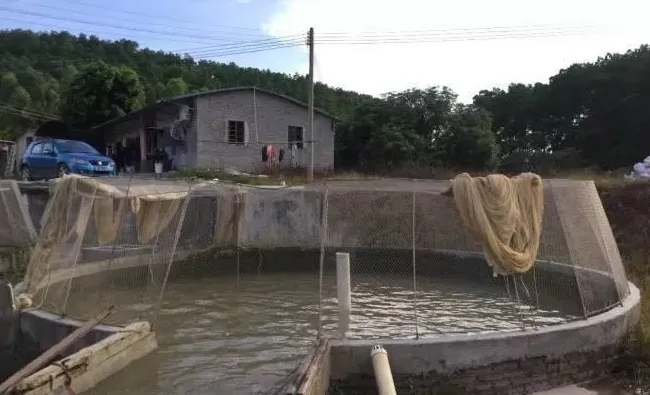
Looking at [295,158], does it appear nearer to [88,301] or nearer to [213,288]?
[213,288]

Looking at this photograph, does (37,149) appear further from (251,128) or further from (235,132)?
(251,128)

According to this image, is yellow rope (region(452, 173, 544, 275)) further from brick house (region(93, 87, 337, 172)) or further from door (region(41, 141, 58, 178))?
brick house (region(93, 87, 337, 172))

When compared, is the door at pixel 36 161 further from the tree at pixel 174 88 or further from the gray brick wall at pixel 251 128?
the tree at pixel 174 88

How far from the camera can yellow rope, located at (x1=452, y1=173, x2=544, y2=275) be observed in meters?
8.16

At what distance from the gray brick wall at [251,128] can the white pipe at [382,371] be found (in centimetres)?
1922

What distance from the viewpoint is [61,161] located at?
19.3 metres

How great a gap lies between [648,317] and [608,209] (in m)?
7.95

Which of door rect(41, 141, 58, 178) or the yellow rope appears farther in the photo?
door rect(41, 141, 58, 178)

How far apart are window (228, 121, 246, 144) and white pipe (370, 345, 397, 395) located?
65.8 feet

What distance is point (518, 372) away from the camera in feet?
24.6

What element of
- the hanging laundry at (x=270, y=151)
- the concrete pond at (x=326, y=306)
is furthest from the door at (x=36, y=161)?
the hanging laundry at (x=270, y=151)

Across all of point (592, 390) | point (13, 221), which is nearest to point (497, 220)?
point (592, 390)

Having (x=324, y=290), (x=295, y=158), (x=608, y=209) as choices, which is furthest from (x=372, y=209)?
(x=295, y=158)

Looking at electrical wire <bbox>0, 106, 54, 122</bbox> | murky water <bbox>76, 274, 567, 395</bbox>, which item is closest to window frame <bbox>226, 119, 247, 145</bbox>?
murky water <bbox>76, 274, 567, 395</bbox>
